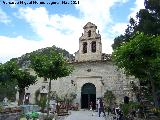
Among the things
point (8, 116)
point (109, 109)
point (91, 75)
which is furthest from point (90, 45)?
point (8, 116)

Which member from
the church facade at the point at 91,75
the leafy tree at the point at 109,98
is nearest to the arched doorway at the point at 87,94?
the church facade at the point at 91,75

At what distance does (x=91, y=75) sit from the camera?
103ft

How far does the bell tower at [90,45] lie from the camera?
30.9 meters

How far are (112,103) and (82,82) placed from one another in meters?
4.69

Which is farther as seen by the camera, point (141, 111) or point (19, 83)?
point (19, 83)

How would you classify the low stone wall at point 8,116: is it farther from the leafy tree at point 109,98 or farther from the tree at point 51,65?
the leafy tree at point 109,98

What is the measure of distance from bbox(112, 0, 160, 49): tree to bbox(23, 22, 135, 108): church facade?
2.86 metres

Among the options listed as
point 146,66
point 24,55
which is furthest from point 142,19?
point 24,55

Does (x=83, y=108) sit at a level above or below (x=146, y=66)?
below

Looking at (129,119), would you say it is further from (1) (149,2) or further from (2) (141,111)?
(1) (149,2)

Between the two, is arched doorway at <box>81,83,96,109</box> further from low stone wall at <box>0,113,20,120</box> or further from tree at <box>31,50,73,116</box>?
low stone wall at <box>0,113,20,120</box>

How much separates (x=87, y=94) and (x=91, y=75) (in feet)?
7.72

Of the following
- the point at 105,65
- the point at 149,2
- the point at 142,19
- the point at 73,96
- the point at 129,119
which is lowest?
the point at 129,119

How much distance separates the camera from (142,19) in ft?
105
